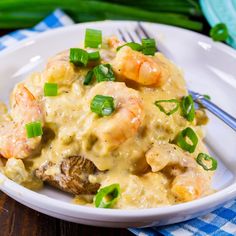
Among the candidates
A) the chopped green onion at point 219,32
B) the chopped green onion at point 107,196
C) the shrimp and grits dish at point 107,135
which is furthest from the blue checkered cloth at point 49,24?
the chopped green onion at point 107,196

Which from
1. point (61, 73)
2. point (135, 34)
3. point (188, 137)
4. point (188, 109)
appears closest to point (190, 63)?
point (135, 34)

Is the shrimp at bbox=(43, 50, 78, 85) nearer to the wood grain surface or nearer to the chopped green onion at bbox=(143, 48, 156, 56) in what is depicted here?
the chopped green onion at bbox=(143, 48, 156, 56)

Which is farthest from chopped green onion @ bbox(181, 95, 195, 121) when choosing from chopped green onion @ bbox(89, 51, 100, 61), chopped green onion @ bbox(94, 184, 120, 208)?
chopped green onion @ bbox(94, 184, 120, 208)

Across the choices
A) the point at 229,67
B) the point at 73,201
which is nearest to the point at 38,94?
the point at 73,201

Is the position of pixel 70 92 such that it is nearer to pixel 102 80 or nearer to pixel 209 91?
pixel 102 80

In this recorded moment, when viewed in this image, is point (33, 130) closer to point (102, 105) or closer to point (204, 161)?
Answer: point (102, 105)

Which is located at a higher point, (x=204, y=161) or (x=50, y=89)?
(x=50, y=89)

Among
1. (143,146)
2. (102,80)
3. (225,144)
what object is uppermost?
(102,80)
